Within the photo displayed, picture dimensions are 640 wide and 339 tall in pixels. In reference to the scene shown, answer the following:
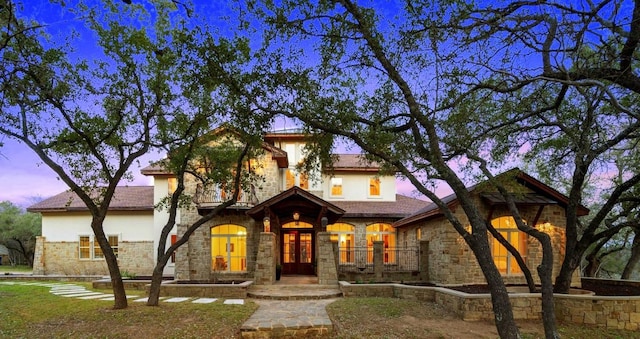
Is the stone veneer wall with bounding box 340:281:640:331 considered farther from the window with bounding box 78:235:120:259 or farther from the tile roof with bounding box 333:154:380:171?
the window with bounding box 78:235:120:259

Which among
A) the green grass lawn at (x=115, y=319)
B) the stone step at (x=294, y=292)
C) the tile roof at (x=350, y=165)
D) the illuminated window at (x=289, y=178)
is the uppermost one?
the tile roof at (x=350, y=165)

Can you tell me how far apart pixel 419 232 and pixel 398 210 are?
111 inches

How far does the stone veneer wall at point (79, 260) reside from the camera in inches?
816

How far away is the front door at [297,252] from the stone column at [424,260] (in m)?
4.95

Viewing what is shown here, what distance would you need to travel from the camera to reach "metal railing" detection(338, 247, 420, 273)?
17531 mm

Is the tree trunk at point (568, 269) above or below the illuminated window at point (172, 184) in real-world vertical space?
below

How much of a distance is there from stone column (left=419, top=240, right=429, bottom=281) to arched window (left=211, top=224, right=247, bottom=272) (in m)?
7.47

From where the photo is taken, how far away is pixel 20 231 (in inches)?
1210

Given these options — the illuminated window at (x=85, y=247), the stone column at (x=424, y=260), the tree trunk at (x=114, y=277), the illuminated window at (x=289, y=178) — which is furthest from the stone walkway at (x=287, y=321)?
the illuminated window at (x=85, y=247)

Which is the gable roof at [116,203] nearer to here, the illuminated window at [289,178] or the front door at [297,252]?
the illuminated window at [289,178]

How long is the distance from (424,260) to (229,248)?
27.2 feet

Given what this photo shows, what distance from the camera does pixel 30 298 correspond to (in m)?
12.5

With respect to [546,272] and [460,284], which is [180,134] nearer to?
[546,272]

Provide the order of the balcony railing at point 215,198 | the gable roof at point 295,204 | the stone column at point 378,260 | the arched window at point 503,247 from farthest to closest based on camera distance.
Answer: the balcony railing at point 215,198
the stone column at point 378,260
the gable roof at point 295,204
the arched window at point 503,247
